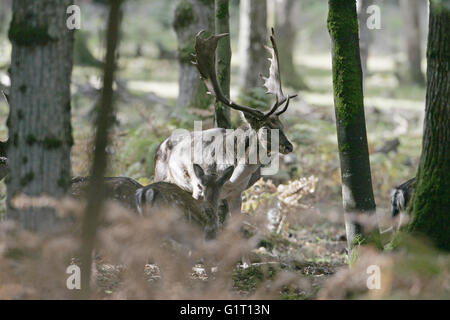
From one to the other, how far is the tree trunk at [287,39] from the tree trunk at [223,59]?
14.6 metres

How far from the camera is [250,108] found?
8.97 metres

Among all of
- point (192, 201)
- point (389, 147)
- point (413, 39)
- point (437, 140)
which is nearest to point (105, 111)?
point (192, 201)

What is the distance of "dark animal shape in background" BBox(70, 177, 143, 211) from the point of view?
26.3 feet

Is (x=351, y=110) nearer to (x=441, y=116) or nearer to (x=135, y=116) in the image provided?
(x=441, y=116)

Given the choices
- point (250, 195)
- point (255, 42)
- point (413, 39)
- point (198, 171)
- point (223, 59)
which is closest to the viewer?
point (198, 171)

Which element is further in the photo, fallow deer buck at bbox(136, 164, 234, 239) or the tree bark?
fallow deer buck at bbox(136, 164, 234, 239)

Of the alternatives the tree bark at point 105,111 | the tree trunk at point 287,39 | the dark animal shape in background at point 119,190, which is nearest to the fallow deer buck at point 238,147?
the dark animal shape in background at point 119,190

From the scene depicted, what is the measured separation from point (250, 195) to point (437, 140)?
428 centimetres

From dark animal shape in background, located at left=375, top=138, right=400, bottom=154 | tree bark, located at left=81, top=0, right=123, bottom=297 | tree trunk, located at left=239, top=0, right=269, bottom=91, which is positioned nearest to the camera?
tree bark, located at left=81, top=0, right=123, bottom=297

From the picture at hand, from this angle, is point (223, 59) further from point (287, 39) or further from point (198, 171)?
point (287, 39)

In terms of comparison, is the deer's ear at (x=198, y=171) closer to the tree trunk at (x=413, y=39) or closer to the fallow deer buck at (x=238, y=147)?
the fallow deer buck at (x=238, y=147)

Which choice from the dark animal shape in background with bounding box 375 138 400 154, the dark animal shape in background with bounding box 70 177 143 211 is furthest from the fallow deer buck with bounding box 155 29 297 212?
the dark animal shape in background with bounding box 375 138 400 154

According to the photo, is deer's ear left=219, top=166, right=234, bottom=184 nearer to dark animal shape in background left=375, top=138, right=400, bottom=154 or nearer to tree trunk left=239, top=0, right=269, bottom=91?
tree trunk left=239, top=0, right=269, bottom=91

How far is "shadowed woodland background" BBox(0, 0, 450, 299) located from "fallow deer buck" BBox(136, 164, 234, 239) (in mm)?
388
